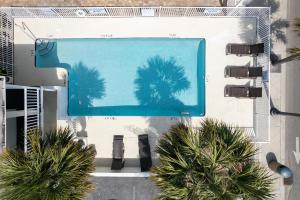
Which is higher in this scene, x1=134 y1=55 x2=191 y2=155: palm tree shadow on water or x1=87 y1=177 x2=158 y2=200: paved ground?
x1=134 y1=55 x2=191 y2=155: palm tree shadow on water

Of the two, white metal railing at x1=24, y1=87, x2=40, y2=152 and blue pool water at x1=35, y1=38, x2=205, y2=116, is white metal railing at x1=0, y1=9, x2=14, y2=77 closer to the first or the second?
blue pool water at x1=35, y1=38, x2=205, y2=116

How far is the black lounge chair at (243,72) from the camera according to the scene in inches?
581

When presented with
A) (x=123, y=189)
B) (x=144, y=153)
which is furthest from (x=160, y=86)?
(x=123, y=189)

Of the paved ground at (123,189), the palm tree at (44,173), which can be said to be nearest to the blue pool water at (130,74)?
the paved ground at (123,189)

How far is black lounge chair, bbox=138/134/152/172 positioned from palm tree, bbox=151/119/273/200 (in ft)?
10.5

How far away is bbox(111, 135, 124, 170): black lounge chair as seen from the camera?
48.4 ft

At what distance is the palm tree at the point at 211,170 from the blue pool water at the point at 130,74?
4.33 metres

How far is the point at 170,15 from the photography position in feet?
49.5

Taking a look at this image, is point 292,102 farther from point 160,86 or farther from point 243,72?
point 160,86

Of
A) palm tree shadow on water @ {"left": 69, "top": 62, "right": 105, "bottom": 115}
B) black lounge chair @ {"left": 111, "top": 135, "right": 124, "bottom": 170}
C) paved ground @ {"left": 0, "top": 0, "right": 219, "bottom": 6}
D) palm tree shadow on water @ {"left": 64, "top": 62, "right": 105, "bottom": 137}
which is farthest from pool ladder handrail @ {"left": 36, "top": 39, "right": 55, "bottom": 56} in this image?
black lounge chair @ {"left": 111, "top": 135, "right": 124, "bottom": 170}

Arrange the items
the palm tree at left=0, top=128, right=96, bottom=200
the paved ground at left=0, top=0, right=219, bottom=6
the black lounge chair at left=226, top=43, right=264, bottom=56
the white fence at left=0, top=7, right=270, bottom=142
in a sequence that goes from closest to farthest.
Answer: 1. the palm tree at left=0, top=128, right=96, bottom=200
2. the white fence at left=0, top=7, right=270, bottom=142
3. the black lounge chair at left=226, top=43, right=264, bottom=56
4. the paved ground at left=0, top=0, right=219, bottom=6

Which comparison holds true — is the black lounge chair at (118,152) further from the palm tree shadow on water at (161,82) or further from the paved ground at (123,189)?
the palm tree shadow on water at (161,82)

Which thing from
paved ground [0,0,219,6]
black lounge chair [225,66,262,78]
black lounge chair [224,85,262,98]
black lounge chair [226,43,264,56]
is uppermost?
paved ground [0,0,219,6]

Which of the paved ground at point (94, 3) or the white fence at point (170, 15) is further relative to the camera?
the paved ground at point (94, 3)
